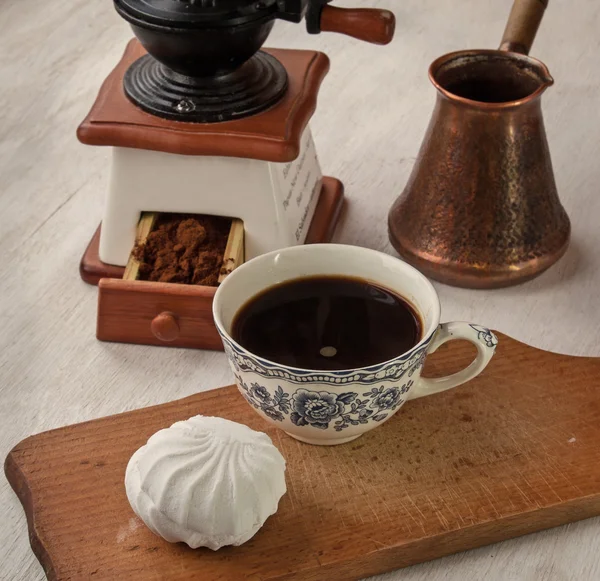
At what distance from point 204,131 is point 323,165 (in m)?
0.35

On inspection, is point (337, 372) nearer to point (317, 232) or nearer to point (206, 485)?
point (206, 485)

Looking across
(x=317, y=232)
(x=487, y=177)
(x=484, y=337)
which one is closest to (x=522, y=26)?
(x=487, y=177)

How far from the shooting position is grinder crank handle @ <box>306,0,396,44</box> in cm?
99

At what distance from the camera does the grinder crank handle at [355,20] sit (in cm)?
99

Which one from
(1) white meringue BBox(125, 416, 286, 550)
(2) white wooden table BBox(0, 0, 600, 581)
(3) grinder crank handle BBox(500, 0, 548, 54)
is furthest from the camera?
(3) grinder crank handle BBox(500, 0, 548, 54)

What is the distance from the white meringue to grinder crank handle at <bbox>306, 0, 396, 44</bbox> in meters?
0.44

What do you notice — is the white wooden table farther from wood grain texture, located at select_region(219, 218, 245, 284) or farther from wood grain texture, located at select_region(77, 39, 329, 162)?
wood grain texture, located at select_region(77, 39, 329, 162)

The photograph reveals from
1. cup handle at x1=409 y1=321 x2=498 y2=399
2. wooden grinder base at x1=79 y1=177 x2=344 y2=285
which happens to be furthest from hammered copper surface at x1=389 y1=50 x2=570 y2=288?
cup handle at x1=409 y1=321 x2=498 y2=399

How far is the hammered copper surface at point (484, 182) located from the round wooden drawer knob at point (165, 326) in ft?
0.87

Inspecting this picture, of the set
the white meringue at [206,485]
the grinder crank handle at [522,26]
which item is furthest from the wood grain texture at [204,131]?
the white meringue at [206,485]

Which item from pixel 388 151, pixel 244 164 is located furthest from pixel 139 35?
pixel 388 151

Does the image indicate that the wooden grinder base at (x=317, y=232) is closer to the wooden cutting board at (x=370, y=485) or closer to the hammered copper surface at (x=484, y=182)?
the hammered copper surface at (x=484, y=182)

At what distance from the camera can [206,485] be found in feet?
2.38

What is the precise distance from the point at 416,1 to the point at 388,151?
0.47 m
